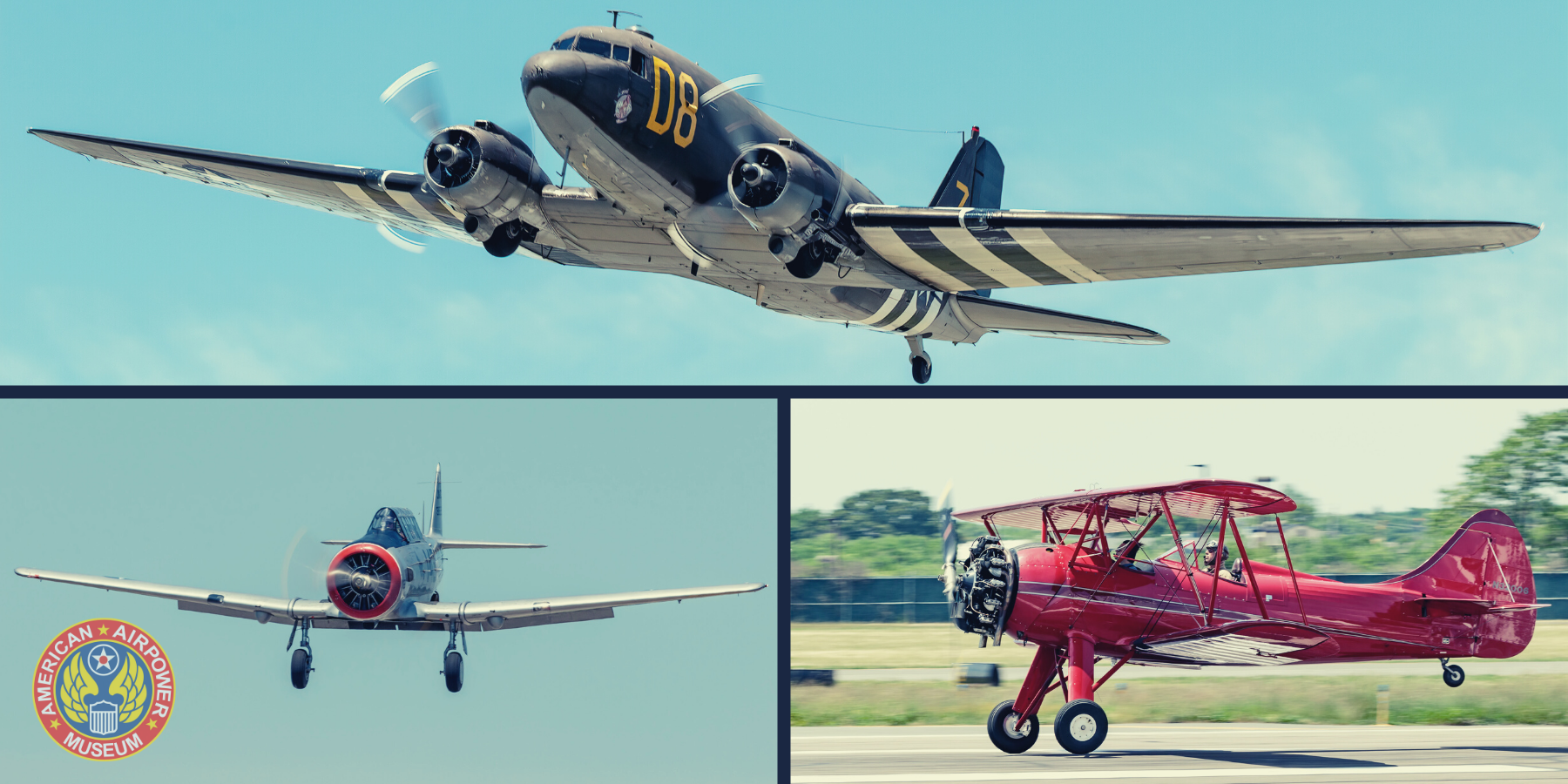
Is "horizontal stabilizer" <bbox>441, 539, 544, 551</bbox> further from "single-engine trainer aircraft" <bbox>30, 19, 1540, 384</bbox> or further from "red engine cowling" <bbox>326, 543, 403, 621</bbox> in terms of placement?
"single-engine trainer aircraft" <bbox>30, 19, 1540, 384</bbox>

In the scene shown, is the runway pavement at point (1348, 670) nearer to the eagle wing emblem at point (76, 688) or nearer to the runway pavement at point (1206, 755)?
the runway pavement at point (1206, 755)

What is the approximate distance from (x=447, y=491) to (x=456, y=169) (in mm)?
6593

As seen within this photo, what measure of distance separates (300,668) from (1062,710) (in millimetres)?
9952

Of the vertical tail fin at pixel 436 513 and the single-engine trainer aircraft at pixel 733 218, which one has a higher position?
the single-engine trainer aircraft at pixel 733 218

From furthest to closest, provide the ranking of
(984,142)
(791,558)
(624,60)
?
(984,142), (624,60), (791,558)

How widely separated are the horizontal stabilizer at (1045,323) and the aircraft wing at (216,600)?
44.2ft

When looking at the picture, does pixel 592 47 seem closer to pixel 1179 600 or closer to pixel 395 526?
pixel 395 526

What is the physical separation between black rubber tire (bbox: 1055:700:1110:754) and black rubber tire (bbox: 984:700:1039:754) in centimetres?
45

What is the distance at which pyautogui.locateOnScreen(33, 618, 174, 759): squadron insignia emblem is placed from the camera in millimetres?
17391

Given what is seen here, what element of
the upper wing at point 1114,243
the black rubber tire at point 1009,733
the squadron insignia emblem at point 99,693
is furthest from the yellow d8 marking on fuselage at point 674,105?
the squadron insignia emblem at point 99,693

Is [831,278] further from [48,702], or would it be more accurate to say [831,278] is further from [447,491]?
[48,702]

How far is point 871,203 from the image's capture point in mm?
22625

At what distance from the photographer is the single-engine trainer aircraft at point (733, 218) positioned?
19.3 metres

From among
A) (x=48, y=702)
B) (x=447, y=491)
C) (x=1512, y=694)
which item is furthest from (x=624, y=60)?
(x=1512, y=694)
